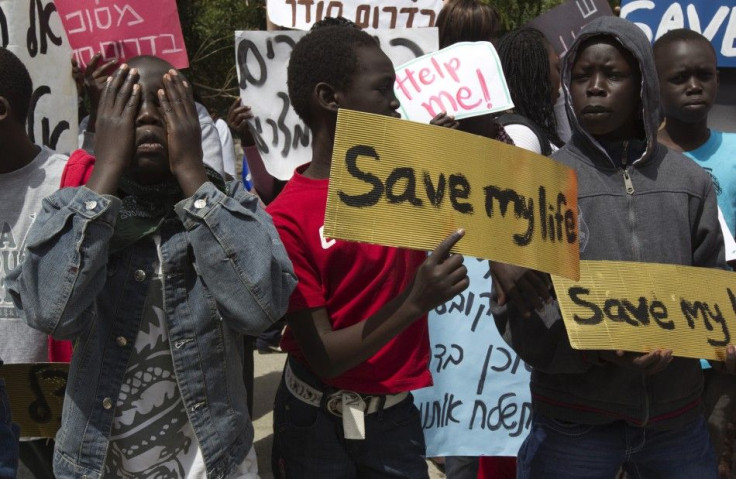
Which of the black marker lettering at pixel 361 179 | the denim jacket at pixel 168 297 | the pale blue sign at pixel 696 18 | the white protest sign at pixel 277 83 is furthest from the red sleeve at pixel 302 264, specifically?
the pale blue sign at pixel 696 18

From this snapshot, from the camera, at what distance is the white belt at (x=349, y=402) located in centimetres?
271

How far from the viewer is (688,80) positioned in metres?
4.05

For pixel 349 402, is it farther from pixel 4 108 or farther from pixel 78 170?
pixel 4 108

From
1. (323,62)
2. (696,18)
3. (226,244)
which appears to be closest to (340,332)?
(226,244)

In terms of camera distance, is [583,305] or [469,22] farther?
[469,22]

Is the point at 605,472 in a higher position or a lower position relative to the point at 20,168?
lower

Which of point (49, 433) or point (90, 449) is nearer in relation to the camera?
point (90, 449)

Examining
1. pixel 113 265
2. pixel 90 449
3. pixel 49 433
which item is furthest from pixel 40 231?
pixel 49 433

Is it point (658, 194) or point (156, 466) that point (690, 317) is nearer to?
point (658, 194)

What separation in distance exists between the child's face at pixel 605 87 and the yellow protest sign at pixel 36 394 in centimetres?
169

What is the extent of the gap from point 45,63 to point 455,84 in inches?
63.6

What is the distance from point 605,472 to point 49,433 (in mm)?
1609

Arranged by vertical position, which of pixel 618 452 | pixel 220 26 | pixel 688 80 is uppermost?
pixel 688 80

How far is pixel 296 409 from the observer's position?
2.83m
